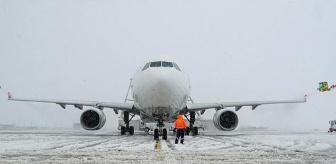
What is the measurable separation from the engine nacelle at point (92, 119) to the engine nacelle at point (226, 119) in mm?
5927

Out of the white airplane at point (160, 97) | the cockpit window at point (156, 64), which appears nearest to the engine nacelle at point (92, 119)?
the white airplane at point (160, 97)

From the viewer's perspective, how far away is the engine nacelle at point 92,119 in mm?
22375

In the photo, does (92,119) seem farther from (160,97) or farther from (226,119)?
(226,119)

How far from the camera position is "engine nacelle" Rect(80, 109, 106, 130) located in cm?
2238

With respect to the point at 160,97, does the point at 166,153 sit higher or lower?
lower

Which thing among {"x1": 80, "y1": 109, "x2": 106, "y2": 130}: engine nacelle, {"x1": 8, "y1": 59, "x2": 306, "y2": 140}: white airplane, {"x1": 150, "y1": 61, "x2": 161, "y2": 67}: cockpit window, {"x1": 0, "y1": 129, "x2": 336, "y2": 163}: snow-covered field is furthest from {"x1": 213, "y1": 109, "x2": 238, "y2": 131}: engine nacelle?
{"x1": 0, "y1": 129, "x2": 336, "y2": 163}: snow-covered field

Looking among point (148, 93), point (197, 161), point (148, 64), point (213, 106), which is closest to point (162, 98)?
point (148, 93)

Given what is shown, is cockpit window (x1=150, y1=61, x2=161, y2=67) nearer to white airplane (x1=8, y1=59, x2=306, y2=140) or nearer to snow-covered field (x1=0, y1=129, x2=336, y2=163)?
white airplane (x1=8, y1=59, x2=306, y2=140)

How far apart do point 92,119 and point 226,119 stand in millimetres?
7025

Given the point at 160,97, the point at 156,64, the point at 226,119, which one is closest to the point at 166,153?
the point at 160,97

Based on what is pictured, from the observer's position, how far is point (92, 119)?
22500 mm

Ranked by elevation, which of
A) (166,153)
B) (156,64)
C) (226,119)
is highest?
(156,64)

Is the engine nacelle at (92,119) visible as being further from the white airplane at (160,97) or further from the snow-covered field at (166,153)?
the snow-covered field at (166,153)

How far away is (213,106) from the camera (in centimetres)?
2367
